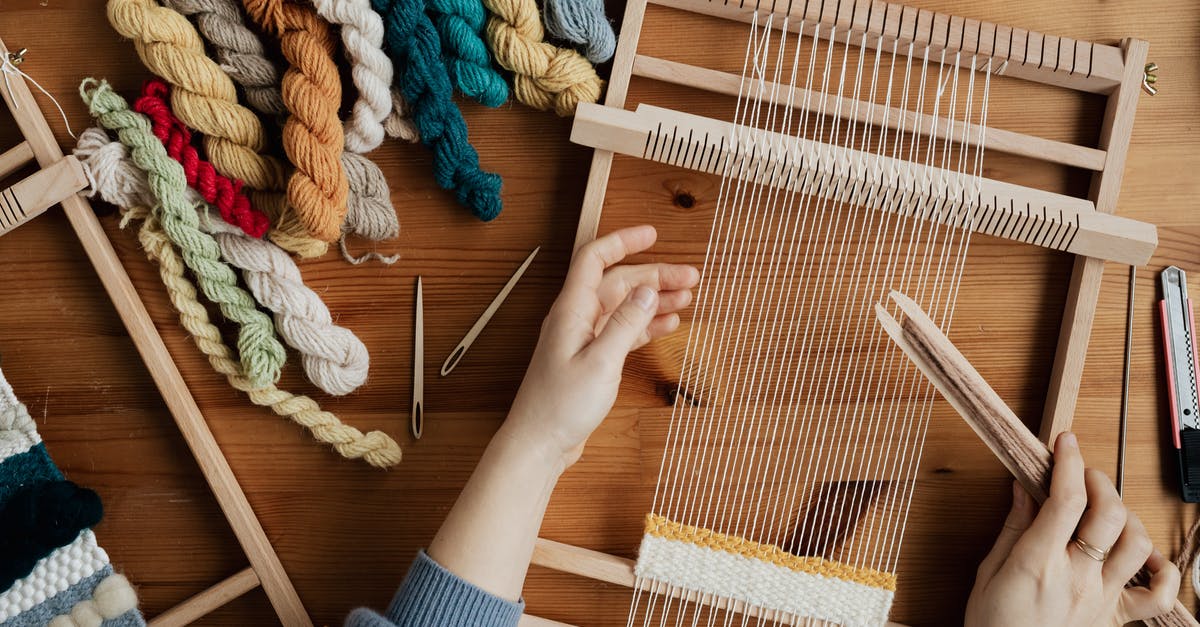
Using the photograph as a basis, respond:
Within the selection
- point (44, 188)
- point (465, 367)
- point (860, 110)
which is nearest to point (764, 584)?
point (465, 367)

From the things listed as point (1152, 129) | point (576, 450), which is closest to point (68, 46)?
point (576, 450)

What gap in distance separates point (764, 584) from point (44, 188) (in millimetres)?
1076

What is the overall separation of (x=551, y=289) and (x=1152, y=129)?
2.86ft

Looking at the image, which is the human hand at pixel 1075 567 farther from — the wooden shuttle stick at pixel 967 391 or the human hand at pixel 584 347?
the human hand at pixel 584 347

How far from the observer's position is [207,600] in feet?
3.61

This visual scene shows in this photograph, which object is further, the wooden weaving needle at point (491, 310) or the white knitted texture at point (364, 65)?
the wooden weaving needle at point (491, 310)

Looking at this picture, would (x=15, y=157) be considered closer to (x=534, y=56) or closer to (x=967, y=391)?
(x=534, y=56)

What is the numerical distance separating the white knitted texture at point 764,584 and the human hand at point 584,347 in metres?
0.19

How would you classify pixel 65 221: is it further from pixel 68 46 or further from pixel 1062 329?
pixel 1062 329

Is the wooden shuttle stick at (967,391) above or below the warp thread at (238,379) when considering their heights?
above

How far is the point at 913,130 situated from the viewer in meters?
1.07

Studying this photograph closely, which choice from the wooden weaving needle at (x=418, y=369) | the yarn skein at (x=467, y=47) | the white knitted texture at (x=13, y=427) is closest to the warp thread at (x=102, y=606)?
the white knitted texture at (x=13, y=427)

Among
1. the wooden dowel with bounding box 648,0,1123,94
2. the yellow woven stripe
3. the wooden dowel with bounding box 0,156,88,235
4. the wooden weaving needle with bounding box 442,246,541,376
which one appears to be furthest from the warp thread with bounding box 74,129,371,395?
the wooden dowel with bounding box 648,0,1123,94

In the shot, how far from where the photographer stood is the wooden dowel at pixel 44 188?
3.47 ft
